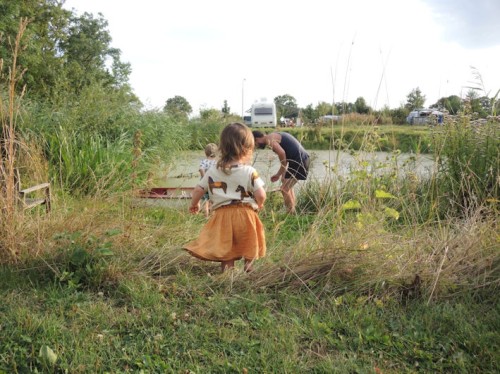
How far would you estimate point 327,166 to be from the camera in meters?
4.71

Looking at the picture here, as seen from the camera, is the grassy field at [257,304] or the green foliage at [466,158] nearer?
the grassy field at [257,304]

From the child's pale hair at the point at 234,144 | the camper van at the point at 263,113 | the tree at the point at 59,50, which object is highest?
the tree at the point at 59,50

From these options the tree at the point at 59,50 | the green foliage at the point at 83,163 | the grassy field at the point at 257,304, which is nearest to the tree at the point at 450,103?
the grassy field at the point at 257,304

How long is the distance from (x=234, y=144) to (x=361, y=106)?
2178 mm

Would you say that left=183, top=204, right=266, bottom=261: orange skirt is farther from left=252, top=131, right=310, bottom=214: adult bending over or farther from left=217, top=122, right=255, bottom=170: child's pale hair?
left=252, top=131, right=310, bottom=214: adult bending over

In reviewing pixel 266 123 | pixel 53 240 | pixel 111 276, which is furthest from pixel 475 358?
pixel 266 123

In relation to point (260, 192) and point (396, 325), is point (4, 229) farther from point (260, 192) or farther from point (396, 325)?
point (396, 325)

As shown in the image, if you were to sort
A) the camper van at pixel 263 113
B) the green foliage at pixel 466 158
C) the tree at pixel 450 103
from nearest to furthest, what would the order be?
the green foliage at pixel 466 158, the tree at pixel 450 103, the camper van at pixel 263 113

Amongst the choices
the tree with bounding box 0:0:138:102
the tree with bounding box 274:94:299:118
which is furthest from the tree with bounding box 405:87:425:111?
the tree with bounding box 0:0:138:102

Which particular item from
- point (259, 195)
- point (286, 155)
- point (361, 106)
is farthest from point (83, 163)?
point (259, 195)

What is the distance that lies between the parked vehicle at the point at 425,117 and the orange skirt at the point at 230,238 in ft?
→ 10.1

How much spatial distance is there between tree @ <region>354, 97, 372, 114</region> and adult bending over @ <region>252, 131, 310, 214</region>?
1.22m

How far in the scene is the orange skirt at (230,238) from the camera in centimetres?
330

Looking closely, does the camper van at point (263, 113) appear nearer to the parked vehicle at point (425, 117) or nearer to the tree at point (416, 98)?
the parked vehicle at point (425, 117)
